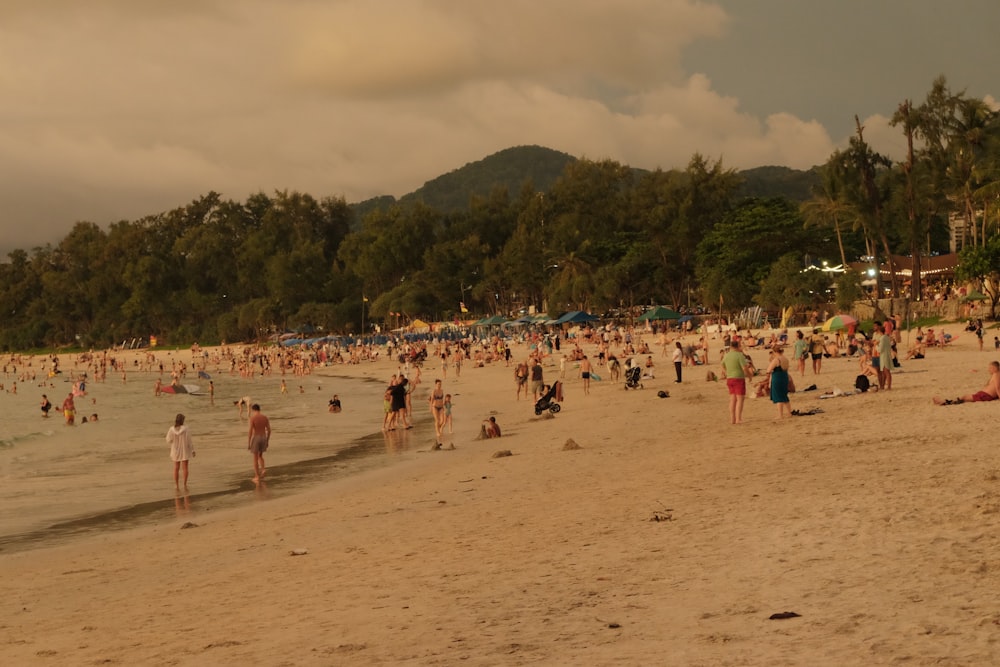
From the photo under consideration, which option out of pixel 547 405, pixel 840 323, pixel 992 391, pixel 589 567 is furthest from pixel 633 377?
pixel 589 567

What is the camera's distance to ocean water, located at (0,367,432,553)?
12539 millimetres

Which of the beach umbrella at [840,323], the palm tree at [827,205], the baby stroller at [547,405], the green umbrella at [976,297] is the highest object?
the palm tree at [827,205]

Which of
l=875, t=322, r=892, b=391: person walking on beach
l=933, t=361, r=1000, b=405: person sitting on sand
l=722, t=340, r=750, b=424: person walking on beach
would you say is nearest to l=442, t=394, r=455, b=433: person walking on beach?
l=722, t=340, r=750, b=424: person walking on beach

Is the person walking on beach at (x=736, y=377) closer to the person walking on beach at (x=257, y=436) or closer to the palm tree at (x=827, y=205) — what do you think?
the person walking on beach at (x=257, y=436)

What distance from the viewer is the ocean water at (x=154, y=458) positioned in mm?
12539

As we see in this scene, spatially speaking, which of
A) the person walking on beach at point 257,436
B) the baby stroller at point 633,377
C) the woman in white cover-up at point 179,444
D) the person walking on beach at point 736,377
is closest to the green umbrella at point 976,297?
the baby stroller at point 633,377

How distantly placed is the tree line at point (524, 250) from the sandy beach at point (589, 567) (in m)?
30.4

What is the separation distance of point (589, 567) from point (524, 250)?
71.0 metres

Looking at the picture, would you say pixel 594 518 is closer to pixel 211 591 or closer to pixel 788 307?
pixel 211 591

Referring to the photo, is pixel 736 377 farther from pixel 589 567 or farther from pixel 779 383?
pixel 589 567

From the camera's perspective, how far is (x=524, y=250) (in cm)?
7688

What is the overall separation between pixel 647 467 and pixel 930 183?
149ft

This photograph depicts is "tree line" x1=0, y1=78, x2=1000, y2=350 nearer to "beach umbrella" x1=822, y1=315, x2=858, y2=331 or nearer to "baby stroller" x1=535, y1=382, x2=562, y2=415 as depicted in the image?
"beach umbrella" x1=822, y1=315, x2=858, y2=331

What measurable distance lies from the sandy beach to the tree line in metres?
30.4
